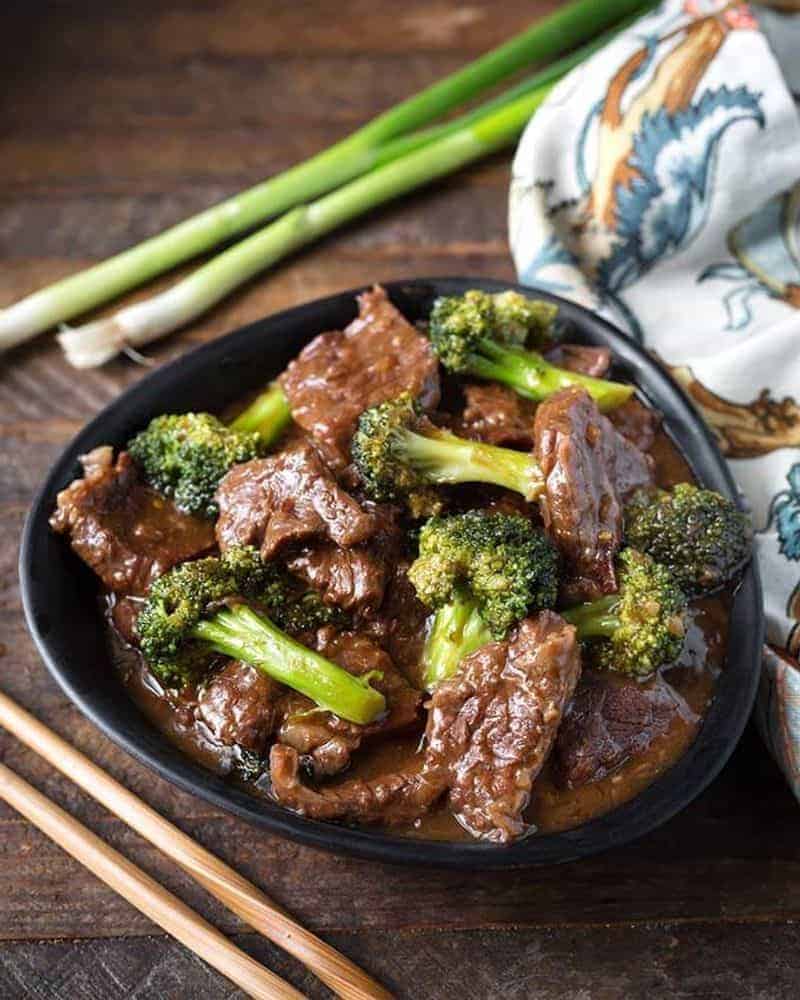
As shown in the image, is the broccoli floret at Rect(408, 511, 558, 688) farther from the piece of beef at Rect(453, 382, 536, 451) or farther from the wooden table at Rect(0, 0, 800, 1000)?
the wooden table at Rect(0, 0, 800, 1000)

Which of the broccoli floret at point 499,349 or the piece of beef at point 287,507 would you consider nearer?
the piece of beef at point 287,507

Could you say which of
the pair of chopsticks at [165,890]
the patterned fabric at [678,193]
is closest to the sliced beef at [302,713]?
the pair of chopsticks at [165,890]

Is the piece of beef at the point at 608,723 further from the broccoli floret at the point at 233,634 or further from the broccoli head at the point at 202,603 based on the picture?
the broccoli head at the point at 202,603

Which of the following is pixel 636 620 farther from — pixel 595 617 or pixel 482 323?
pixel 482 323

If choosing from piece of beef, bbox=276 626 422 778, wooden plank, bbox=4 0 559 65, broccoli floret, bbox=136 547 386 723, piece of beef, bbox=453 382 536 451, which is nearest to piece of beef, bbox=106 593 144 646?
broccoli floret, bbox=136 547 386 723

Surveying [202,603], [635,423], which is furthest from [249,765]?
[635,423]

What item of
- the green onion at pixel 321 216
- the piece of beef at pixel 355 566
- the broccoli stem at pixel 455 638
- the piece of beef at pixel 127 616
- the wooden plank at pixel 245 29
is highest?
the wooden plank at pixel 245 29

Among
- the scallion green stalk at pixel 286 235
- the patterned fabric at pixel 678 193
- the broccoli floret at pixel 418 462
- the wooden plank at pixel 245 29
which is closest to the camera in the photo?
the broccoli floret at pixel 418 462

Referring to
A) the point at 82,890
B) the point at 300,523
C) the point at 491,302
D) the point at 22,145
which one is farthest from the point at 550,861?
the point at 22,145
